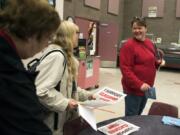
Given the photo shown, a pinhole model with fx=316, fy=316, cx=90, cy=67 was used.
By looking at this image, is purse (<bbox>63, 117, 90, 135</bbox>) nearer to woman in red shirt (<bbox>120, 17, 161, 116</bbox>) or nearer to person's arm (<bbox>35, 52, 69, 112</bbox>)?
person's arm (<bbox>35, 52, 69, 112</bbox>)

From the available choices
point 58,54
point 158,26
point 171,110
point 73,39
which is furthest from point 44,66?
point 158,26

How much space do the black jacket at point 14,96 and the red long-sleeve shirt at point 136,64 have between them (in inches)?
90.1

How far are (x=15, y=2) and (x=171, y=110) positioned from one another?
6.84 ft

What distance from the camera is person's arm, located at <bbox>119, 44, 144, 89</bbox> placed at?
3145 millimetres

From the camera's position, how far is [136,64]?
3232 millimetres

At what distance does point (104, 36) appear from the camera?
11477mm

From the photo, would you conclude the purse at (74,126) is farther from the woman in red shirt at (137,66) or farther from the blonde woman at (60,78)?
the woman in red shirt at (137,66)

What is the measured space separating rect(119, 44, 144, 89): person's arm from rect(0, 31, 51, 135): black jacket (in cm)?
228

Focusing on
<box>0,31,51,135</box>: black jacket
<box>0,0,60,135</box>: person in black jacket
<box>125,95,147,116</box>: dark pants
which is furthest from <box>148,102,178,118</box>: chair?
<box>0,31,51,135</box>: black jacket

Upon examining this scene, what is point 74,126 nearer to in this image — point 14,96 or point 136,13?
point 14,96

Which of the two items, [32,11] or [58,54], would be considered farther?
[58,54]

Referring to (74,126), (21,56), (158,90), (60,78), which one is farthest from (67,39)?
(158,90)

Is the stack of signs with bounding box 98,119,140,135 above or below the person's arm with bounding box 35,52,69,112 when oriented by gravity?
below

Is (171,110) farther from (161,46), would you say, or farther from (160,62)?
(161,46)
